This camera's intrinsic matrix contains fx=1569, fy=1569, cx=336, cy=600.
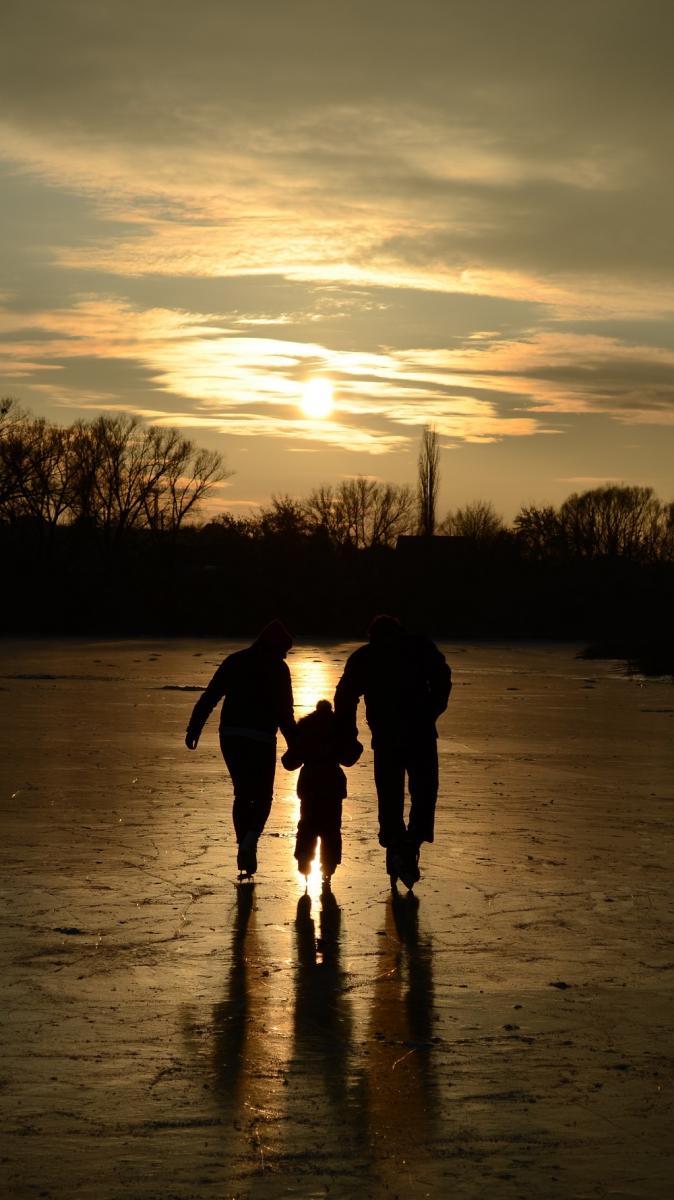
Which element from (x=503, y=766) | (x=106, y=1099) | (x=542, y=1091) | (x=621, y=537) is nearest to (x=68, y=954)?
(x=106, y=1099)

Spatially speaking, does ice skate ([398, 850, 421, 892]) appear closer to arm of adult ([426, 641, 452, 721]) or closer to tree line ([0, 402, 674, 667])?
arm of adult ([426, 641, 452, 721])

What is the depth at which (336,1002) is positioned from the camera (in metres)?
6.46

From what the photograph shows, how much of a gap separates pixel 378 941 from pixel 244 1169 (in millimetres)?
3214

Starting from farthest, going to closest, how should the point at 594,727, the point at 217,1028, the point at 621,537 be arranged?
the point at 621,537 → the point at 594,727 → the point at 217,1028

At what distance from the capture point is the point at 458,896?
8.93 metres

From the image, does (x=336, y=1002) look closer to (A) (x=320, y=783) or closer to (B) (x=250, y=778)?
(A) (x=320, y=783)

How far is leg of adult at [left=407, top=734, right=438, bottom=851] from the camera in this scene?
9.30 meters

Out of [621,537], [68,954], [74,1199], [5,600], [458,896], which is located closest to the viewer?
[74,1199]

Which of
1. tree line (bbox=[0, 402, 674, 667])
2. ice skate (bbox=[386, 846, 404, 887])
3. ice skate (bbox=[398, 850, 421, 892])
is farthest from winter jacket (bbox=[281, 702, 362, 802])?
tree line (bbox=[0, 402, 674, 667])

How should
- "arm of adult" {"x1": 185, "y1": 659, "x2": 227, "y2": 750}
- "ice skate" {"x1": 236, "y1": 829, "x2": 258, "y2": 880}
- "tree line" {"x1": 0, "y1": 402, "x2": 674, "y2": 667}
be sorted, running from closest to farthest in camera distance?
"ice skate" {"x1": 236, "y1": 829, "x2": 258, "y2": 880} < "arm of adult" {"x1": 185, "y1": 659, "x2": 227, "y2": 750} < "tree line" {"x1": 0, "y1": 402, "x2": 674, "y2": 667}

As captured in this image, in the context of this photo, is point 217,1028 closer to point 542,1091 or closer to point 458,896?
point 542,1091

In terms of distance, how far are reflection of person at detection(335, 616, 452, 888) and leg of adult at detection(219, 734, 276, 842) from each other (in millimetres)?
547

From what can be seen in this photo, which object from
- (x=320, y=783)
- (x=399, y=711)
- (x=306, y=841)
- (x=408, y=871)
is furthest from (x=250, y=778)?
(x=408, y=871)

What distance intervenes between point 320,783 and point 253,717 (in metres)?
0.64
